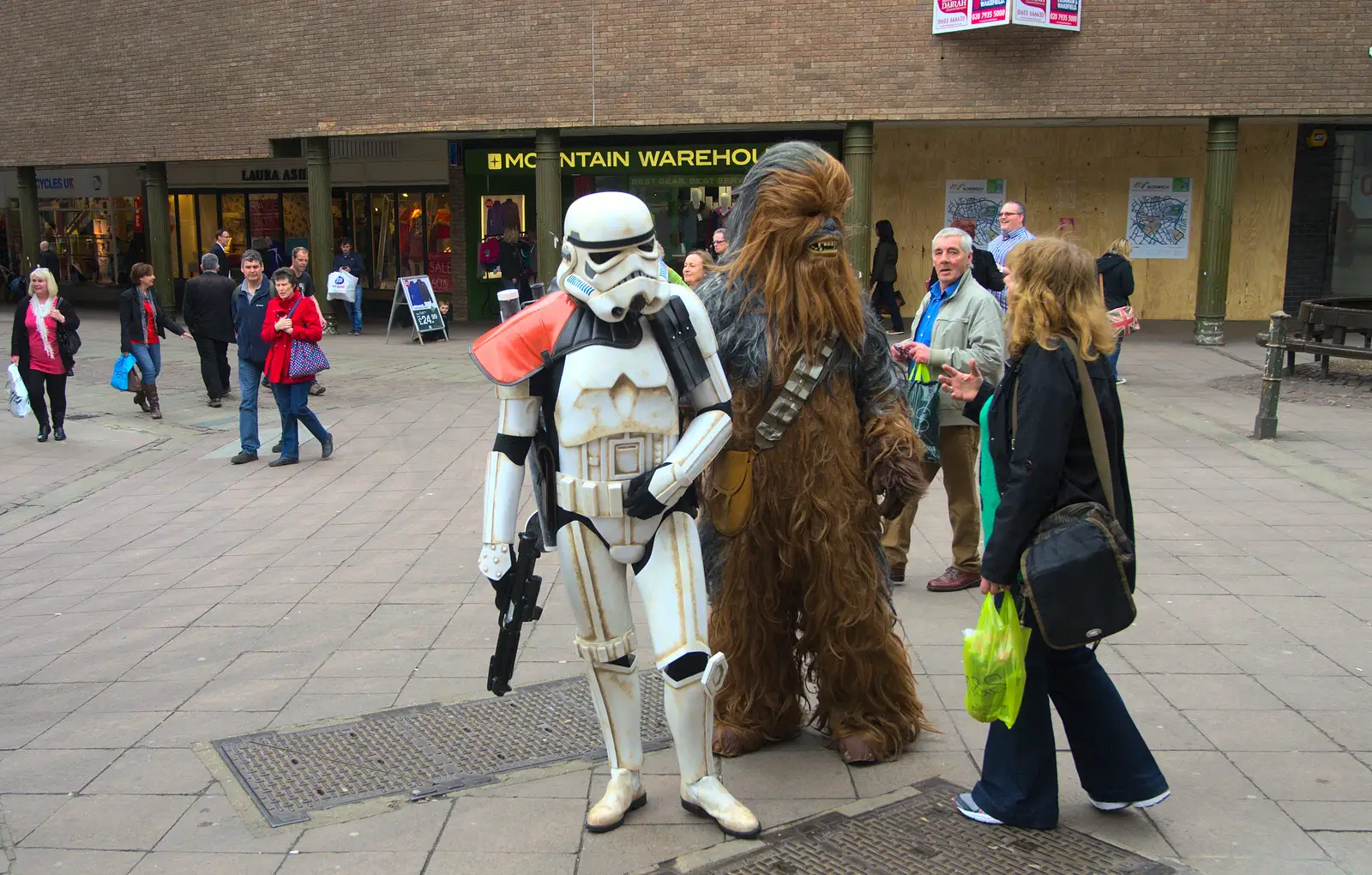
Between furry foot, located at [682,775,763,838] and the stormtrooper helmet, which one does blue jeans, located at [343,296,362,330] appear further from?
furry foot, located at [682,775,763,838]

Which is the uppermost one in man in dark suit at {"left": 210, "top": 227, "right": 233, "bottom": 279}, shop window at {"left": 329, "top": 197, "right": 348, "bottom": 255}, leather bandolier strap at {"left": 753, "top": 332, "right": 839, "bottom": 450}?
shop window at {"left": 329, "top": 197, "right": 348, "bottom": 255}

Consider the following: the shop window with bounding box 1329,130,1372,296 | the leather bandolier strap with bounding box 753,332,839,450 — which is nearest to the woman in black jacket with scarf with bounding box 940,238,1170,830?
the leather bandolier strap with bounding box 753,332,839,450

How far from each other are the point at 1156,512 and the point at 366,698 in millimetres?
5312

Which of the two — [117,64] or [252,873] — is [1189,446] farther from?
[117,64]

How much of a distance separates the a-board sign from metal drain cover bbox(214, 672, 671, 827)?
47.9ft

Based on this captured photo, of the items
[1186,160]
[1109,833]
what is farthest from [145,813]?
[1186,160]

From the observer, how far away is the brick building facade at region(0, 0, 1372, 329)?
1669 centimetres

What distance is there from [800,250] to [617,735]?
1686 millimetres

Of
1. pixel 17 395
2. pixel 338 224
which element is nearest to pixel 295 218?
pixel 338 224

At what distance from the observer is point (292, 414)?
1006cm

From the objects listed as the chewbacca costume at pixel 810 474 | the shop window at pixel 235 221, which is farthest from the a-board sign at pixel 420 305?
the chewbacca costume at pixel 810 474

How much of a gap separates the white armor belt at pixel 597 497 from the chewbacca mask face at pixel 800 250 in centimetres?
80

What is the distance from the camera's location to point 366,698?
4.98 m

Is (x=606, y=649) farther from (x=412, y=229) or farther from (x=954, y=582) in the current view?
(x=412, y=229)
